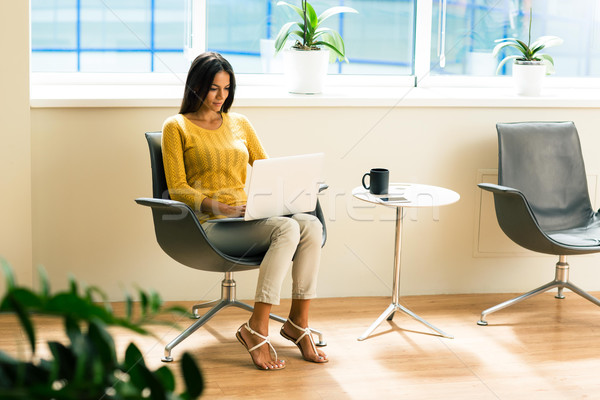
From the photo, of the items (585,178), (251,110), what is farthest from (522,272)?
(251,110)

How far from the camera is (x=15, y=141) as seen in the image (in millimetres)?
2979

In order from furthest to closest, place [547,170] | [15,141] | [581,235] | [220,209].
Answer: [547,170] → [581,235] → [15,141] → [220,209]

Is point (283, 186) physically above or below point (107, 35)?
below

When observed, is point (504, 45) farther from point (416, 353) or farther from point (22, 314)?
point (22, 314)

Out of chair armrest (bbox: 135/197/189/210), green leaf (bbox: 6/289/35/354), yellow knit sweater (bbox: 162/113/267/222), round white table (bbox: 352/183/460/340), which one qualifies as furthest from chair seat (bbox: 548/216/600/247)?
green leaf (bbox: 6/289/35/354)

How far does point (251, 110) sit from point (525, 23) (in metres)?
1.59

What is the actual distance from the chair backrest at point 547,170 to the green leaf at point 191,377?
2.79 metres

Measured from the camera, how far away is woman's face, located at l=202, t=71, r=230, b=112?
9.13ft

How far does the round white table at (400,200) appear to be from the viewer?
9.28 ft

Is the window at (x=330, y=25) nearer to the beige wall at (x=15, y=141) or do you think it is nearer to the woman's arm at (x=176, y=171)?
the beige wall at (x=15, y=141)

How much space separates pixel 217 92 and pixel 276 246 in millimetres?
641

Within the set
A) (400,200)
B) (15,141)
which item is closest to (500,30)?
(400,200)

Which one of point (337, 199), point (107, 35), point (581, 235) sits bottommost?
point (581, 235)

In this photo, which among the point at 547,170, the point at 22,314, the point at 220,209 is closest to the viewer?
the point at 22,314
